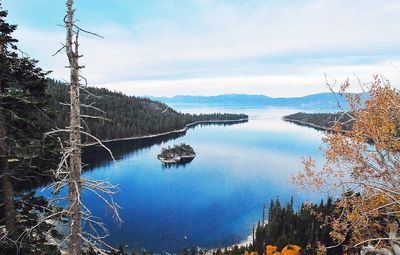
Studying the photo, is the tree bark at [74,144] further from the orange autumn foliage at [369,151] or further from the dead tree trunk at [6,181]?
the orange autumn foliage at [369,151]

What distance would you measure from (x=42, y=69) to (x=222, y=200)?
8698 cm

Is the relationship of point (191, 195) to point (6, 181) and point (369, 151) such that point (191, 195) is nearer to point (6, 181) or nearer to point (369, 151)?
point (6, 181)

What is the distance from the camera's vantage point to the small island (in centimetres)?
16125

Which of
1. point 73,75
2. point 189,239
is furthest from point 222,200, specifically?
point 73,75

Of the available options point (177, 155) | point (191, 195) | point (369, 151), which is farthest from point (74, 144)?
point (177, 155)

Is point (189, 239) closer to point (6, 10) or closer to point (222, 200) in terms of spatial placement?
point (222, 200)

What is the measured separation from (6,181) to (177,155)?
148568mm

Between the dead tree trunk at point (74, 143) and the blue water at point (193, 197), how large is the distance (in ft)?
122

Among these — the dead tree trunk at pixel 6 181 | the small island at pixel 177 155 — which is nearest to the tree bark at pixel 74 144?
the dead tree trunk at pixel 6 181

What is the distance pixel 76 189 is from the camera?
11.2m

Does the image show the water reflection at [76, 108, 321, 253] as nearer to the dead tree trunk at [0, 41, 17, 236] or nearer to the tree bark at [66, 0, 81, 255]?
the dead tree trunk at [0, 41, 17, 236]

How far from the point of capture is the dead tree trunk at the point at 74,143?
10.9 m

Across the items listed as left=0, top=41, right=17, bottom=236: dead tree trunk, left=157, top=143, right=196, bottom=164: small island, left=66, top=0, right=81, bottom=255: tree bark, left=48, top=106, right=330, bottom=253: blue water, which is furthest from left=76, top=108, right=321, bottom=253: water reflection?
left=66, top=0, right=81, bottom=255: tree bark

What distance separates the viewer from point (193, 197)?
340 feet
